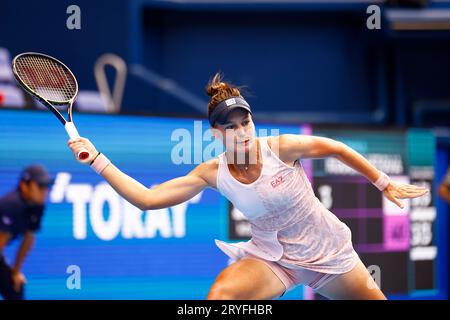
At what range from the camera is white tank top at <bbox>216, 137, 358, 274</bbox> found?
4406mm

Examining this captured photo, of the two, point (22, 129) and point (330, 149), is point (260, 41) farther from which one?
point (330, 149)

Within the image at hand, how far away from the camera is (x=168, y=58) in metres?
11.2

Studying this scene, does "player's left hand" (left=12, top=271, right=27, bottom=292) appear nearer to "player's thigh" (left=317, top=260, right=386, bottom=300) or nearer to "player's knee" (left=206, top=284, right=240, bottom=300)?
"player's knee" (left=206, top=284, right=240, bottom=300)

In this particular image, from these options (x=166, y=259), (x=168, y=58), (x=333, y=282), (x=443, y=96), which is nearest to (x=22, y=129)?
(x=166, y=259)

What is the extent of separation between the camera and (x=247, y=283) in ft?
14.1

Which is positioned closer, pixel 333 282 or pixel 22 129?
pixel 333 282

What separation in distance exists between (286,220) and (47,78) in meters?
1.43

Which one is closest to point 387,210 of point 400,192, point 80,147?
point 400,192

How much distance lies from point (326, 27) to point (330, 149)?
719 cm

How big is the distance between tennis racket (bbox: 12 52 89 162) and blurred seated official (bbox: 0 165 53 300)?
146cm

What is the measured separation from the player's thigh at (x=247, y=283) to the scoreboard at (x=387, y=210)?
2.25m

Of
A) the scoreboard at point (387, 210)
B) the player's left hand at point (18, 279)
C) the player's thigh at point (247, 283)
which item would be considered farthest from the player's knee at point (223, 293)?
the scoreboard at point (387, 210)

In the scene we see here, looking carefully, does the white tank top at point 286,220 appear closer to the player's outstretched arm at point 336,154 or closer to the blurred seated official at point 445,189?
the player's outstretched arm at point 336,154
